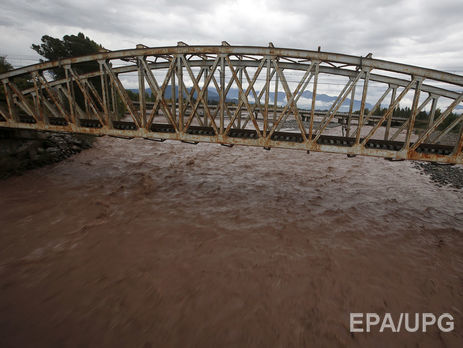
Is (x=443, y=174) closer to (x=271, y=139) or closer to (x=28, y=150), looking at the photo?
(x=271, y=139)

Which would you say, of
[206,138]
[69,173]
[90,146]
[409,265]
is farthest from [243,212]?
[90,146]

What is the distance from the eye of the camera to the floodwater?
187 inches

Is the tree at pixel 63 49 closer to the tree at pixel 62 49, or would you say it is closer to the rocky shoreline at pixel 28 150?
the tree at pixel 62 49

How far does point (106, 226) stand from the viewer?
8.30 meters

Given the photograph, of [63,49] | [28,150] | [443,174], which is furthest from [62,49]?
[443,174]

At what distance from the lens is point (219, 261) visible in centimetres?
674

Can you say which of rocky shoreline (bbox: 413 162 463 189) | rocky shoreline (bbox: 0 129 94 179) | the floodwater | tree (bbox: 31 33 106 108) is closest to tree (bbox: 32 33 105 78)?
tree (bbox: 31 33 106 108)

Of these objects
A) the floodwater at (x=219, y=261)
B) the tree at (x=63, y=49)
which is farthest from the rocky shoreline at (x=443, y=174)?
the tree at (x=63, y=49)

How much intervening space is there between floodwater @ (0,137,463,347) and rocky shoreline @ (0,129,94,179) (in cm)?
68

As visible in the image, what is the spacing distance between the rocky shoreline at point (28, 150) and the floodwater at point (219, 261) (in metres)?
0.68

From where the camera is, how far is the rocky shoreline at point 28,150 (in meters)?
12.3

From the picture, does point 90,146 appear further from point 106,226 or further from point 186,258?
point 186,258

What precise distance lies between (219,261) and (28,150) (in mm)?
14501

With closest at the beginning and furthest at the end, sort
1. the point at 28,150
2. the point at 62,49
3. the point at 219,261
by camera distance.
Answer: the point at 219,261
the point at 28,150
the point at 62,49
